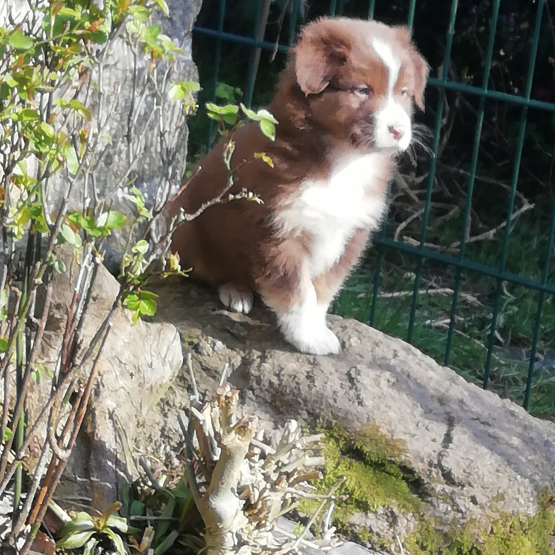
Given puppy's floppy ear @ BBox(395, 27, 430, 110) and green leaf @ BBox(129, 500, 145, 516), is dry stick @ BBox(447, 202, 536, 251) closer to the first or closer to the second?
puppy's floppy ear @ BBox(395, 27, 430, 110)

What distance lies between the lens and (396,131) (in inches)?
89.1

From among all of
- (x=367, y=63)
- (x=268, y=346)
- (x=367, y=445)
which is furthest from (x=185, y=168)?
(x=367, y=445)

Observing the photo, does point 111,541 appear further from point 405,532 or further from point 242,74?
point 242,74

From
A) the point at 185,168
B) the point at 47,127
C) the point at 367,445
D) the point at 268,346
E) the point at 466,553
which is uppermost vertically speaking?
the point at 47,127

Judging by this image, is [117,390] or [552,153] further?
[552,153]

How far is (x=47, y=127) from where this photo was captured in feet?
4.61

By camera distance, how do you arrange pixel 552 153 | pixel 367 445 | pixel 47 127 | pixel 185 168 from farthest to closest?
pixel 552 153 < pixel 185 168 < pixel 367 445 < pixel 47 127

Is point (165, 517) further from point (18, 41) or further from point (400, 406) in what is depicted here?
point (18, 41)

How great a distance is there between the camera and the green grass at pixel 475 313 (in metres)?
4.27

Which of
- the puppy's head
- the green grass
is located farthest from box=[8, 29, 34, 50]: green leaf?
the green grass

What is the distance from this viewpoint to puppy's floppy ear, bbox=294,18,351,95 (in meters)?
2.27

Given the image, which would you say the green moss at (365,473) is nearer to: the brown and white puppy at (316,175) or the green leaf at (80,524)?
the brown and white puppy at (316,175)

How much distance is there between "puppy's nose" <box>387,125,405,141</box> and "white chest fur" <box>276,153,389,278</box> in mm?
179

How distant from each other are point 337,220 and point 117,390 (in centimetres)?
86
